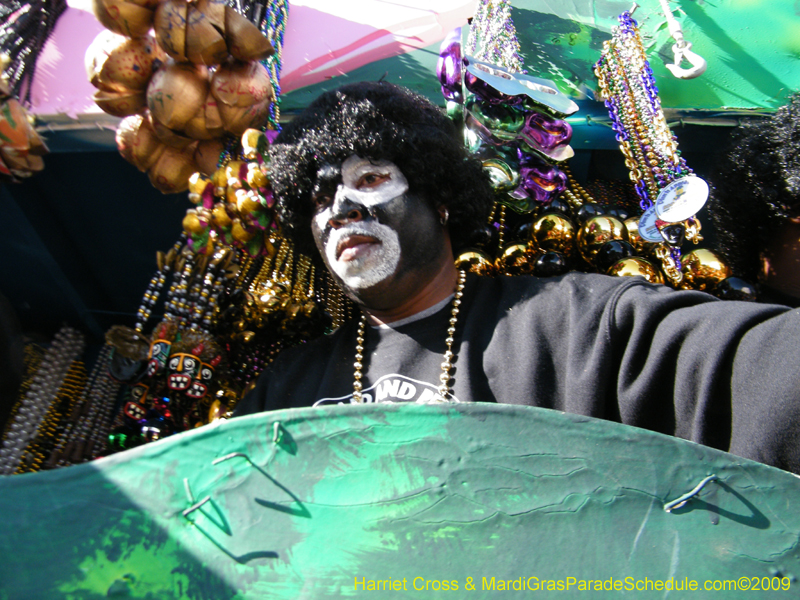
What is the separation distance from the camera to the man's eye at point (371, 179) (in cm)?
159

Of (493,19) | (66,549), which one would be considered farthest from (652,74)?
(66,549)

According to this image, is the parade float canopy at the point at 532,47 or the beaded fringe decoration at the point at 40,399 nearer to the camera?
the parade float canopy at the point at 532,47

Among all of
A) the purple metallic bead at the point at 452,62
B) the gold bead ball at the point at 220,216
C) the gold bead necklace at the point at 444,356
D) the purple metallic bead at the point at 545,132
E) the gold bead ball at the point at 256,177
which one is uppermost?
the purple metallic bead at the point at 452,62

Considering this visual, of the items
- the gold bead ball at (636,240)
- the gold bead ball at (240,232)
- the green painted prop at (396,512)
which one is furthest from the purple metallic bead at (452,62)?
Result: the green painted prop at (396,512)

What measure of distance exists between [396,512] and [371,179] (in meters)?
1.03

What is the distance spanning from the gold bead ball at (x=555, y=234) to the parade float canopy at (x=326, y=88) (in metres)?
0.37

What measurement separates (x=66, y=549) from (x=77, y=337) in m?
2.32

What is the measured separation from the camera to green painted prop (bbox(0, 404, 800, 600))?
0.73 m

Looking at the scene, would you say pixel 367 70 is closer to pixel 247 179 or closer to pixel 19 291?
pixel 247 179

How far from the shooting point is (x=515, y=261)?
1916 mm

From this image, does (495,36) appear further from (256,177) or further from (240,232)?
(240,232)

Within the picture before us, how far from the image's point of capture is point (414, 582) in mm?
725

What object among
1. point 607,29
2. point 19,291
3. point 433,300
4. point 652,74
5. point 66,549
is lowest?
point 19,291

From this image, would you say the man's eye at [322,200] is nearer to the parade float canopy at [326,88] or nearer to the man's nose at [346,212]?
the man's nose at [346,212]
